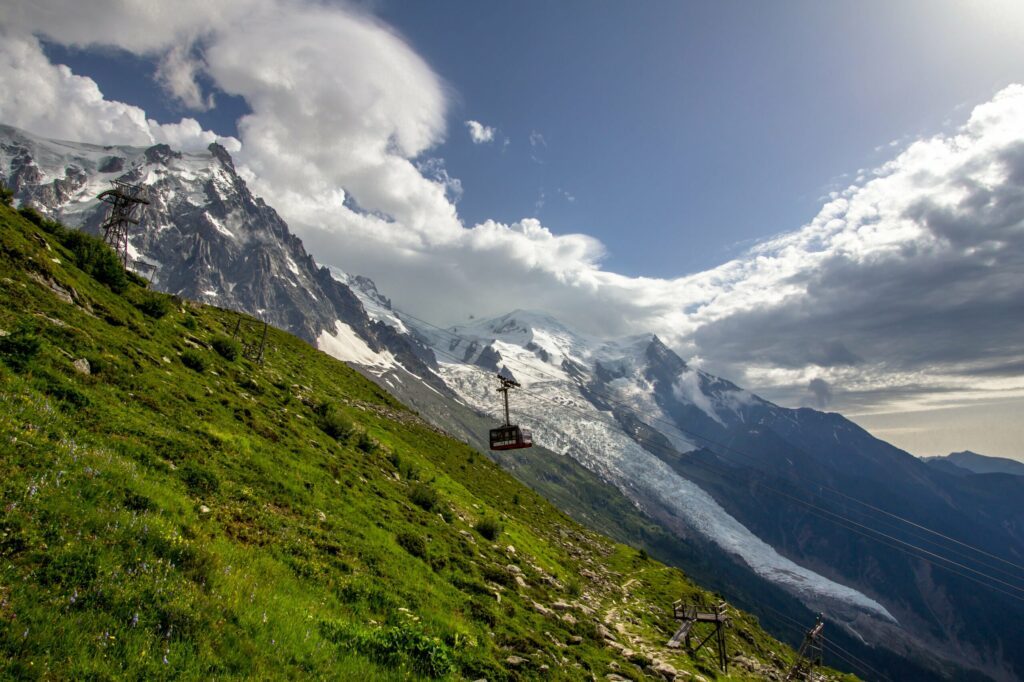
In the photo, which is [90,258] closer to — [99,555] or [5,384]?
[5,384]

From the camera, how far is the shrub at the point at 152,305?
27.2m

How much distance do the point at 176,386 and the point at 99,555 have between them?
42.5 feet

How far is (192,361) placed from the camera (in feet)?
76.8

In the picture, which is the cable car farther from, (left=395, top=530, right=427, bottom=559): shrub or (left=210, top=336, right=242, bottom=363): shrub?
(left=395, top=530, right=427, bottom=559): shrub

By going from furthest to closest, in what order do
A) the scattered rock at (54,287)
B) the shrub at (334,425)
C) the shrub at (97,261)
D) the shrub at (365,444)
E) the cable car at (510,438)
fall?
1. the cable car at (510,438)
2. the shrub at (365,444)
3. the shrub at (334,425)
4. the shrub at (97,261)
5. the scattered rock at (54,287)

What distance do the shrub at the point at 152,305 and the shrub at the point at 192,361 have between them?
19.7 feet

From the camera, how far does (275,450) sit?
18.8m

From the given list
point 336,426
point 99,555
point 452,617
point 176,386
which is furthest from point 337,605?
point 336,426

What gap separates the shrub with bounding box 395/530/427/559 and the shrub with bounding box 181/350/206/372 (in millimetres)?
13976

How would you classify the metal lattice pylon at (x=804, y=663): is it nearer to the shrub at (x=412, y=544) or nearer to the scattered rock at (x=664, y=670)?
the scattered rock at (x=664, y=670)

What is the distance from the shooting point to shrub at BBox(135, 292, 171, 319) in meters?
27.2

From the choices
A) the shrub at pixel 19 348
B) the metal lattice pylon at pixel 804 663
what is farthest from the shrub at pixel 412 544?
the metal lattice pylon at pixel 804 663

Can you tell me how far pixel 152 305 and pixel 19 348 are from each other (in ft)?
51.0

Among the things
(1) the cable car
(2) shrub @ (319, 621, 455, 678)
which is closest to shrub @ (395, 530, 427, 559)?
(2) shrub @ (319, 621, 455, 678)
